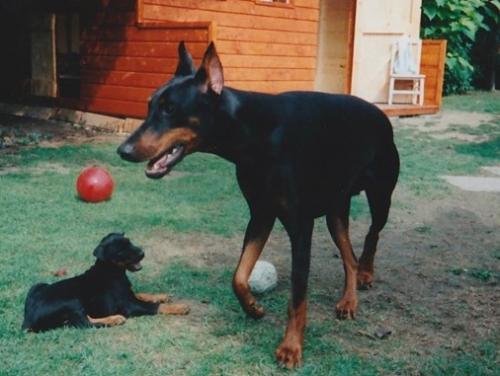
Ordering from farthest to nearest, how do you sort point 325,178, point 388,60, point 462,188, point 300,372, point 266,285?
point 388,60
point 462,188
point 266,285
point 325,178
point 300,372

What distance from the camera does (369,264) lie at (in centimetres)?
453

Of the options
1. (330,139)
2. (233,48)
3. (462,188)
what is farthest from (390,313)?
(233,48)

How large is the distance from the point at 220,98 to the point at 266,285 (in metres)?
1.55

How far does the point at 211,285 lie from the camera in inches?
175

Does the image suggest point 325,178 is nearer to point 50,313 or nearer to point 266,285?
point 266,285

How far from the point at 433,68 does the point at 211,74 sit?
1351 centimetres

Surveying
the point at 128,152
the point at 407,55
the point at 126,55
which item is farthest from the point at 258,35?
the point at 128,152

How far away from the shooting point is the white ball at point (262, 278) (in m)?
4.24

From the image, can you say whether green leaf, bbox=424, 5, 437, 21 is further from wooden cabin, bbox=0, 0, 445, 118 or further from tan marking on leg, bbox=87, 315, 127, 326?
tan marking on leg, bbox=87, 315, 127, 326

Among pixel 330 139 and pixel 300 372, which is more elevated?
pixel 330 139

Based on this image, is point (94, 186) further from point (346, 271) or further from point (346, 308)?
point (346, 308)

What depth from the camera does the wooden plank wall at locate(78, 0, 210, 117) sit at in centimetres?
1111

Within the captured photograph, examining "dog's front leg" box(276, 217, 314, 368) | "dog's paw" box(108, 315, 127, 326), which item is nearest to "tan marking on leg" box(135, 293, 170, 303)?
"dog's paw" box(108, 315, 127, 326)

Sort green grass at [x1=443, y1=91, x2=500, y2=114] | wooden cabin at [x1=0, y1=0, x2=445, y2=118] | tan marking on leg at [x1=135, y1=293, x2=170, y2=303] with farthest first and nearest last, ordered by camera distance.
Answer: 1. green grass at [x1=443, y1=91, x2=500, y2=114]
2. wooden cabin at [x1=0, y1=0, x2=445, y2=118]
3. tan marking on leg at [x1=135, y1=293, x2=170, y2=303]
